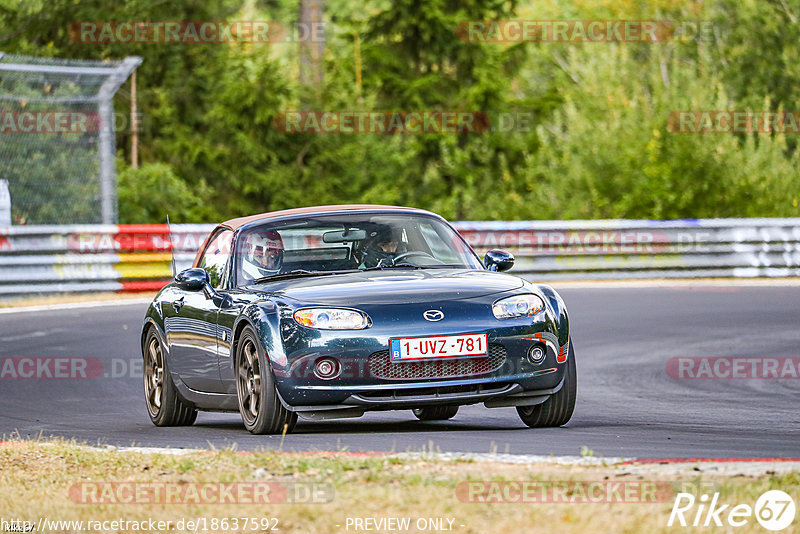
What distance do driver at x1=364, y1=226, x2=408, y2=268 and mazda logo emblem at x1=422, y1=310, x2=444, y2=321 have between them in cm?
126

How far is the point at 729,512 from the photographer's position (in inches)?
212

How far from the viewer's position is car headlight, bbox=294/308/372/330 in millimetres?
8312

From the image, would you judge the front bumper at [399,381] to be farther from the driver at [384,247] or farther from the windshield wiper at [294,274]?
the driver at [384,247]

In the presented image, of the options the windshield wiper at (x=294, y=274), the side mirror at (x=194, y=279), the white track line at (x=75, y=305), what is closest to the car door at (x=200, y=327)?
the side mirror at (x=194, y=279)

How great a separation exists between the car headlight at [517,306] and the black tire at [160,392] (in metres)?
2.74

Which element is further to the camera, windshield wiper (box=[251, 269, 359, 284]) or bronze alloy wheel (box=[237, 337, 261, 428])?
windshield wiper (box=[251, 269, 359, 284])

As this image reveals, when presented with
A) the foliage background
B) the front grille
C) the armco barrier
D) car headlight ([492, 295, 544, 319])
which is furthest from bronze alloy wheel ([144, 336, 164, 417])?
the foliage background

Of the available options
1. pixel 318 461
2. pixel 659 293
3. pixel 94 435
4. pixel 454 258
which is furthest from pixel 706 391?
pixel 659 293

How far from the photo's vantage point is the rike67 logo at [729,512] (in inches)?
→ 206

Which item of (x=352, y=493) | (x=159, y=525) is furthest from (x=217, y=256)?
(x=159, y=525)

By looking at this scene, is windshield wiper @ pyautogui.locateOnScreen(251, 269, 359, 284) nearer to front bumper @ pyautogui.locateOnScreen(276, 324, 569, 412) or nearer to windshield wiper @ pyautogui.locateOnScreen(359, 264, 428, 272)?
windshield wiper @ pyautogui.locateOnScreen(359, 264, 428, 272)

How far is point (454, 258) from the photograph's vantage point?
971 centimetres

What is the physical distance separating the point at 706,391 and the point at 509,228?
1195 cm

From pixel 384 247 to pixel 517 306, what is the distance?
1359 mm
